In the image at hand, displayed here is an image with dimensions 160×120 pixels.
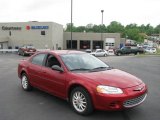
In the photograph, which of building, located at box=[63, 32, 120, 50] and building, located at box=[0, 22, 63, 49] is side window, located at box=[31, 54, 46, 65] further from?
building, located at box=[63, 32, 120, 50]

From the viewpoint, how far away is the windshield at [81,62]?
669 centimetres

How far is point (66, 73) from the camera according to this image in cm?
643

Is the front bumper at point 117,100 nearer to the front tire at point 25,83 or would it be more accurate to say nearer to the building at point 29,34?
the front tire at point 25,83

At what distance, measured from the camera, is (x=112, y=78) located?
5.98m

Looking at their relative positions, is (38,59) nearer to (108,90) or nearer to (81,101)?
(81,101)

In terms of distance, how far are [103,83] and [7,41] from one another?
52.9m

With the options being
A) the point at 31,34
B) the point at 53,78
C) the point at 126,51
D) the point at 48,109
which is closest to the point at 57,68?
the point at 53,78

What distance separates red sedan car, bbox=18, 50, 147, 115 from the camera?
5543mm

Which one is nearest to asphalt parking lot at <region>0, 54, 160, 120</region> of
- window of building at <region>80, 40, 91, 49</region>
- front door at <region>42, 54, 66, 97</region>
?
front door at <region>42, 54, 66, 97</region>

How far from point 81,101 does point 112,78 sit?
920 millimetres

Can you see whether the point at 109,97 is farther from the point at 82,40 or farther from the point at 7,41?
the point at 82,40

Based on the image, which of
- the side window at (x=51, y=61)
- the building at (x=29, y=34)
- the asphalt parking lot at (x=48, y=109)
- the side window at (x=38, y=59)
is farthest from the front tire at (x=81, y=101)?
the building at (x=29, y=34)

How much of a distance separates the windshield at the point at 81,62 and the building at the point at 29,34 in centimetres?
4660

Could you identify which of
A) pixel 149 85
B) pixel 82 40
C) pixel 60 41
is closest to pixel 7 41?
pixel 60 41
